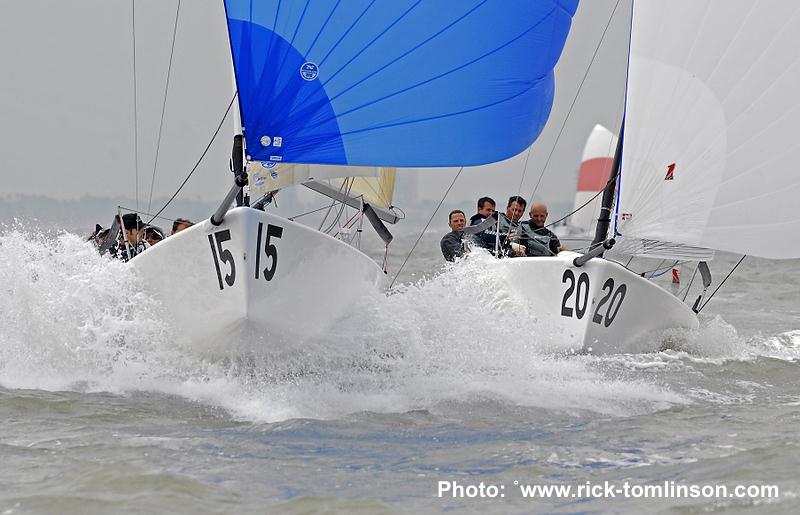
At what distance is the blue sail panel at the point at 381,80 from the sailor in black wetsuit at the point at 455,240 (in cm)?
181

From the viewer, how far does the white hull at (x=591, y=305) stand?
7.06m

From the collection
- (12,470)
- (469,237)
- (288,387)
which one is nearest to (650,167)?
(469,237)

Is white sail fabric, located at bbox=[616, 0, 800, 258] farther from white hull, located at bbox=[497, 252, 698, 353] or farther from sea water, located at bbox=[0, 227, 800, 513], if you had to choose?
sea water, located at bbox=[0, 227, 800, 513]

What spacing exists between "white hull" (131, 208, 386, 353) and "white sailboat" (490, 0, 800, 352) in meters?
2.25

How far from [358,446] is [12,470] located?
1.37 m

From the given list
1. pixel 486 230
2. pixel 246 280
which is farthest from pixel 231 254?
pixel 486 230

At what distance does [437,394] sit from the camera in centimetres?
564

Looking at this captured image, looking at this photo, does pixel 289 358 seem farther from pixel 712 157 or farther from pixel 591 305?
pixel 712 157

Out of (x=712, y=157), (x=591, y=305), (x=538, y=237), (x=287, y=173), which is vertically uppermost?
(x=712, y=157)

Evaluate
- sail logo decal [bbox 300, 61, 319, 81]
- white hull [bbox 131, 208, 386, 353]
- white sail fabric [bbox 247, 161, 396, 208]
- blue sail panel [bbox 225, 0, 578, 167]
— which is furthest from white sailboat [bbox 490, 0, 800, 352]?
sail logo decal [bbox 300, 61, 319, 81]

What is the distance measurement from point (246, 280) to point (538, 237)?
360 cm

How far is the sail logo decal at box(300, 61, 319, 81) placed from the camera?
5.45 m

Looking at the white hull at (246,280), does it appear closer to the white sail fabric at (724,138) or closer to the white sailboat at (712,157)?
the white sailboat at (712,157)

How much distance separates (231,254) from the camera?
523 cm
